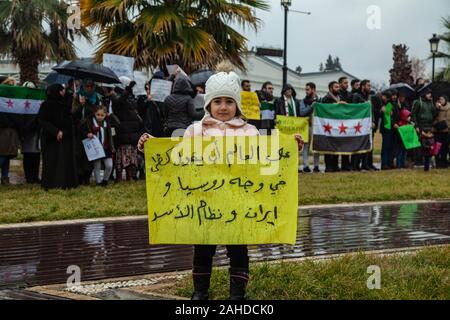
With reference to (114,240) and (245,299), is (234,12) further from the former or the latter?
(245,299)

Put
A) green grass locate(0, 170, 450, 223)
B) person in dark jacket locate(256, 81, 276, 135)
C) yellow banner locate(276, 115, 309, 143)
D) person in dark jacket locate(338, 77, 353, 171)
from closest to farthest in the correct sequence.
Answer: green grass locate(0, 170, 450, 223) → yellow banner locate(276, 115, 309, 143) → person in dark jacket locate(256, 81, 276, 135) → person in dark jacket locate(338, 77, 353, 171)

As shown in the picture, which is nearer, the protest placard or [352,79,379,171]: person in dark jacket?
[352,79,379,171]: person in dark jacket

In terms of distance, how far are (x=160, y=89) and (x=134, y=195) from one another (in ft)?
9.60

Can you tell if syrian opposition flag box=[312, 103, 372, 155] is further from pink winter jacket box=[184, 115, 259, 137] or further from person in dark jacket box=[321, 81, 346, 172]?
pink winter jacket box=[184, 115, 259, 137]

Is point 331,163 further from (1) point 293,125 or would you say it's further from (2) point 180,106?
(2) point 180,106

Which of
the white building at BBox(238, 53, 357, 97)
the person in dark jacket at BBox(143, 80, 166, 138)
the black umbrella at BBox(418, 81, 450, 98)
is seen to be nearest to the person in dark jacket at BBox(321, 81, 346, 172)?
the black umbrella at BBox(418, 81, 450, 98)

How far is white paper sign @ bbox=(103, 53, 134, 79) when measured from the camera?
14.6 metres

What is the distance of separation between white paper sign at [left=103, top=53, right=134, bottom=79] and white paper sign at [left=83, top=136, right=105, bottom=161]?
1841 mm

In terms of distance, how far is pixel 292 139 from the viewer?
209 inches

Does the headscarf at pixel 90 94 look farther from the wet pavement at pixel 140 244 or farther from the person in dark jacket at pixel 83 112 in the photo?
the wet pavement at pixel 140 244

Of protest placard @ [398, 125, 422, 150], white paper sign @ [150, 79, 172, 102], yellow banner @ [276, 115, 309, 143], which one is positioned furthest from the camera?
protest placard @ [398, 125, 422, 150]

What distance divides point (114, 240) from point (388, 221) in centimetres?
354

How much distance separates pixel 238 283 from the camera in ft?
17.0

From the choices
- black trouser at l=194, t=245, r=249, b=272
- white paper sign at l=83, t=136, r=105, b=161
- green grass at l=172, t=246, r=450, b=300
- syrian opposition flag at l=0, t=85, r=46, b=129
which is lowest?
green grass at l=172, t=246, r=450, b=300
